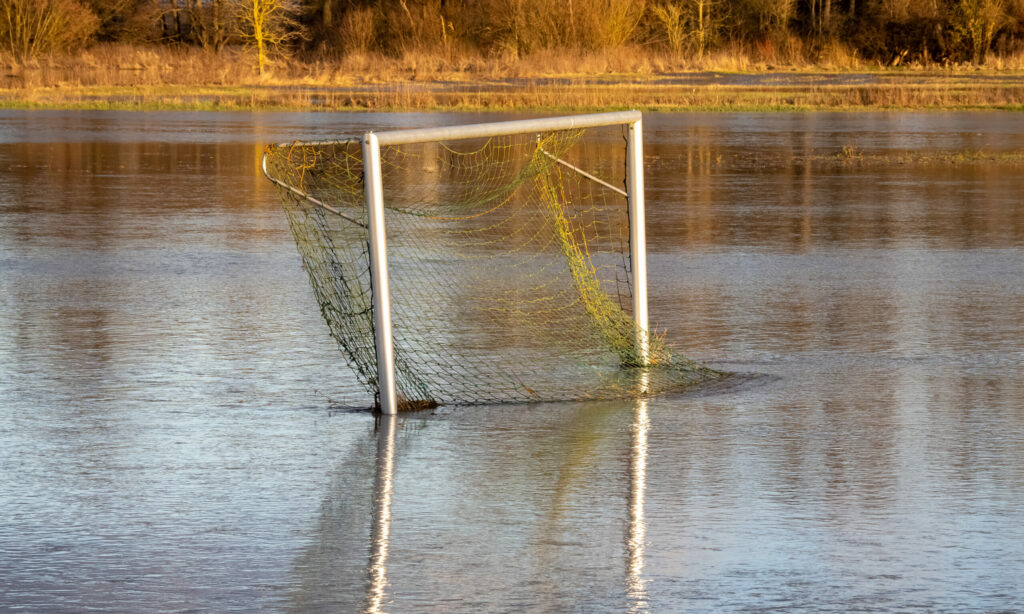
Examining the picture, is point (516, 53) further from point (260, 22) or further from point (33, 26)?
point (33, 26)

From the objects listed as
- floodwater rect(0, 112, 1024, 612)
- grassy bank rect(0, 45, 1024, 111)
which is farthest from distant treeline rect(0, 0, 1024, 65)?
floodwater rect(0, 112, 1024, 612)

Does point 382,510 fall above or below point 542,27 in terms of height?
below

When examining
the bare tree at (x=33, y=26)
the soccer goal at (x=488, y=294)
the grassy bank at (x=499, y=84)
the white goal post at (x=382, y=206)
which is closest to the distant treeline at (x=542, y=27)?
the bare tree at (x=33, y=26)

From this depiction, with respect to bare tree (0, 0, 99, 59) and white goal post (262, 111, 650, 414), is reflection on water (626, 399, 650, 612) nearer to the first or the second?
white goal post (262, 111, 650, 414)

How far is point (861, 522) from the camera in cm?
548

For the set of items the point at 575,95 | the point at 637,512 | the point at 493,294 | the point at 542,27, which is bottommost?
the point at 637,512

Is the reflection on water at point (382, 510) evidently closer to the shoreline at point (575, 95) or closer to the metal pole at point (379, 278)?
the metal pole at point (379, 278)

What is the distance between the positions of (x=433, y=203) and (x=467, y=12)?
48.7 meters

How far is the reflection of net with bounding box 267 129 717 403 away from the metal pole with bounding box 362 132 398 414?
30 centimetres

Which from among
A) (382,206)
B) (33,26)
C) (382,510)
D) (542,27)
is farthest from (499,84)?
(382,510)

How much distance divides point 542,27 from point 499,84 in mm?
10983

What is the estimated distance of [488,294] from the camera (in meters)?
10.9

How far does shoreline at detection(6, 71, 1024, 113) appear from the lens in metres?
35.5

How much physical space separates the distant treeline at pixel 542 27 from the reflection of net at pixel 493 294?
1573 inches
